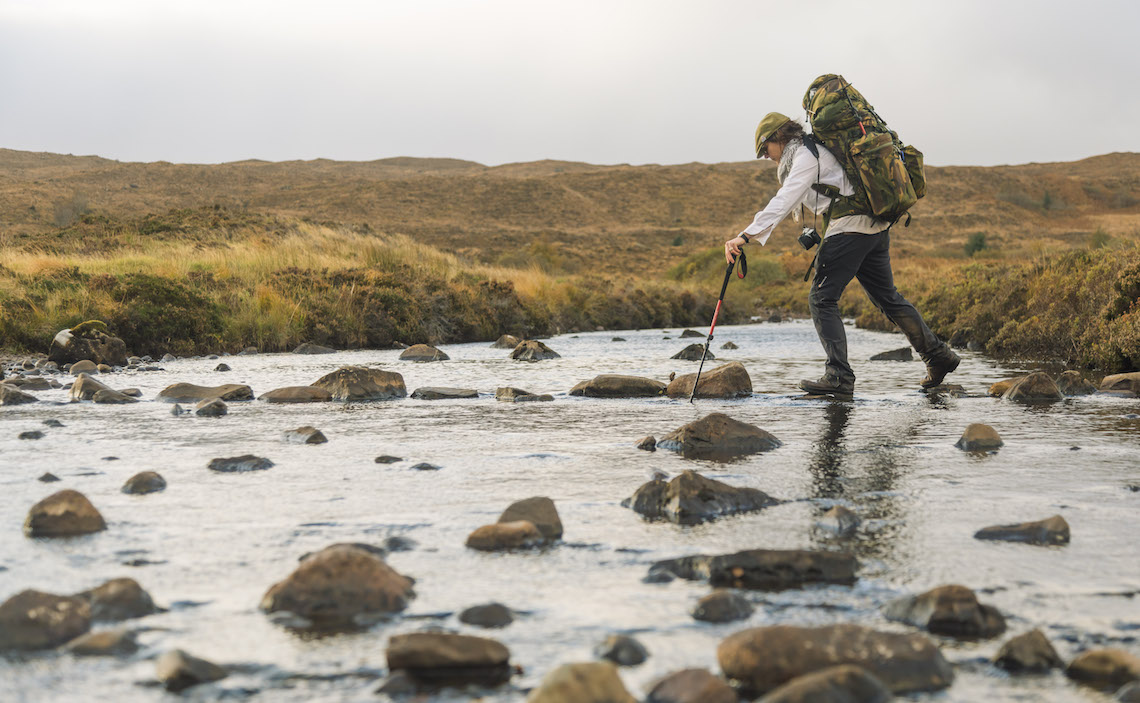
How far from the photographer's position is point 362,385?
31.5ft

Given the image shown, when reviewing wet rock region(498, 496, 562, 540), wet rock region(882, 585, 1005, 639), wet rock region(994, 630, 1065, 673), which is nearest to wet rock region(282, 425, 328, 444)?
wet rock region(498, 496, 562, 540)

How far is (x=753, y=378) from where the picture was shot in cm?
1155

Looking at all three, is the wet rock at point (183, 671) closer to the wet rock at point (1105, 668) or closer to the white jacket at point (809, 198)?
the wet rock at point (1105, 668)

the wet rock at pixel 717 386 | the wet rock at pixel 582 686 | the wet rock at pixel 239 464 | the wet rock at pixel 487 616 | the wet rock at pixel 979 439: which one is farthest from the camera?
the wet rock at pixel 717 386

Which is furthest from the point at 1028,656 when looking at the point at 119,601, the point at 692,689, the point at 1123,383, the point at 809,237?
the point at 1123,383

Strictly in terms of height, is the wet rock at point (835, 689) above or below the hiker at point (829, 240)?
below

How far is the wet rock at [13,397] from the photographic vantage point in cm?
902

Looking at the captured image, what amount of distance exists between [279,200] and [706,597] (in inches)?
3358

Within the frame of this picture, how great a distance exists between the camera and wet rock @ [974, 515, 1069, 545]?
399cm

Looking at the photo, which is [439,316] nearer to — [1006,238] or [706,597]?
[706,597]

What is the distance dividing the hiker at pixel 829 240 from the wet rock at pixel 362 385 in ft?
11.8

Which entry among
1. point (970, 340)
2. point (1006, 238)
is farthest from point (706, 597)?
point (1006, 238)

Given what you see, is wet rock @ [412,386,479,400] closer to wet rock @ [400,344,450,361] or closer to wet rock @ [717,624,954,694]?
wet rock @ [400,344,450,361]

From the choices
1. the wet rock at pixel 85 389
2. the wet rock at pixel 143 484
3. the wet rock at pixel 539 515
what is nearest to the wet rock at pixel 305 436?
the wet rock at pixel 143 484
